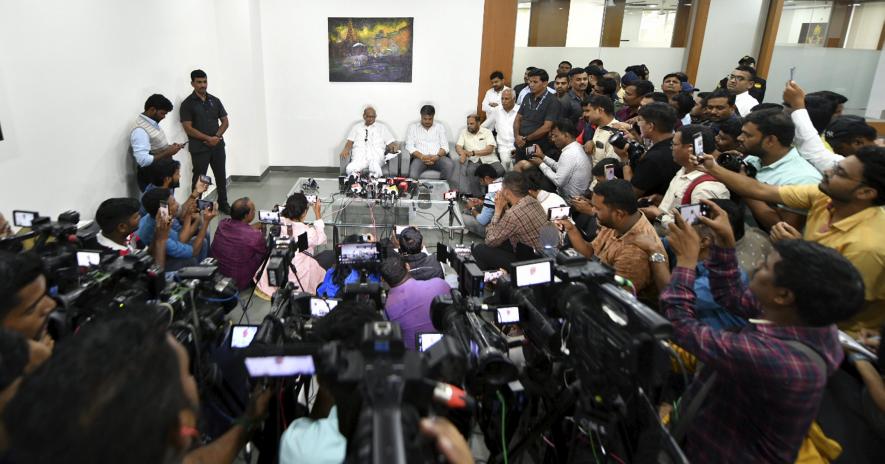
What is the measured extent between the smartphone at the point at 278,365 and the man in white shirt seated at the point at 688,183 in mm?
1898

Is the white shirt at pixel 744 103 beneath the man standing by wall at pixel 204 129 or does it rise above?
above

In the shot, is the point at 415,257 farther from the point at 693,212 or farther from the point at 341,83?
the point at 341,83

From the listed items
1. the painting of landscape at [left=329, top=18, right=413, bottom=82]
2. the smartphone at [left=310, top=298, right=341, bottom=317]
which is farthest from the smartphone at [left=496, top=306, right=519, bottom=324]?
the painting of landscape at [left=329, top=18, right=413, bottom=82]

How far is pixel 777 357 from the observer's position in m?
1.12

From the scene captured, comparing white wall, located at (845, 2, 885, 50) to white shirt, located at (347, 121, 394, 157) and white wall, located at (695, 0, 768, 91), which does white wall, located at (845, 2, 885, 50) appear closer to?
white wall, located at (695, 0, 768, 91)

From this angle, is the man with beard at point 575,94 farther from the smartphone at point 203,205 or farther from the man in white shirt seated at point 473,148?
the smartphone at point 203,205

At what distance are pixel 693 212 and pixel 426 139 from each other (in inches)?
191

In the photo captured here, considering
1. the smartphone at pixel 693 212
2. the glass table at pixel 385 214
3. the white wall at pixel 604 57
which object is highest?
the white wall at pixel 604 57

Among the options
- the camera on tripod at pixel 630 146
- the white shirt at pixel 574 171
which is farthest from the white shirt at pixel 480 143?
the camera on tripod at pixel 630 146

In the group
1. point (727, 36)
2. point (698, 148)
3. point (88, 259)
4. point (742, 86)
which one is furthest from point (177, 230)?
point (727, 36)

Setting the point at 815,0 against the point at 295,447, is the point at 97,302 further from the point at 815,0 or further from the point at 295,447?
the point at 815,0

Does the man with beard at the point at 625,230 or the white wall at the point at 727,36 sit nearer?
the man with beard at the point at 625,230

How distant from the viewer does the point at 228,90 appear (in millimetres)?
5977

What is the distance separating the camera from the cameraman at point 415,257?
2.47 metres
